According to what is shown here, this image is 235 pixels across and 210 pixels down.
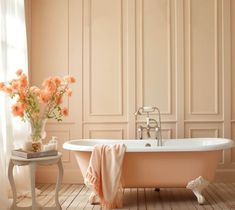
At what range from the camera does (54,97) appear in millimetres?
3426

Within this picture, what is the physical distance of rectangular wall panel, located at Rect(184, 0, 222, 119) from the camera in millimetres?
5113

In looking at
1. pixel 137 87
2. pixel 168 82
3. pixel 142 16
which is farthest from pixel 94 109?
pixel 142 16

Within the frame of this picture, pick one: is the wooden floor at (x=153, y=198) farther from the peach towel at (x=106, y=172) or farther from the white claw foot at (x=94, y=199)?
the peach towel at (x=106, y=172)

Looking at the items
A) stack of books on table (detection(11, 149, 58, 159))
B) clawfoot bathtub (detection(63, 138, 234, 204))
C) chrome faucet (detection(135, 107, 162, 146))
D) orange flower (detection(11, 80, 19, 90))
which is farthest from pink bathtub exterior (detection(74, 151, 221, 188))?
orange flower (detection(11, 80, 19, 90))

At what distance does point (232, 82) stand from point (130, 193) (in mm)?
1985

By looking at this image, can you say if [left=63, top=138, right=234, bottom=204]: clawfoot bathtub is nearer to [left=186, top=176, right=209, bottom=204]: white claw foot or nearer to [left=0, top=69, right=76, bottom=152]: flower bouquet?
[left=186, top=176, right=209, bottom=204]: white claw foot

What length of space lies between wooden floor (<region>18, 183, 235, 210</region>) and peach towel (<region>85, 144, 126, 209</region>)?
0.20m

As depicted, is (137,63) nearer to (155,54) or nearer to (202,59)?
(155,54)

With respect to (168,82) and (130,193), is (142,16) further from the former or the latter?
(130,193)

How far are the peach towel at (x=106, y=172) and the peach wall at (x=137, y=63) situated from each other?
4.21 feet

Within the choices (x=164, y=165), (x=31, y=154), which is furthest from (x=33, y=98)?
(x=164, y=165)

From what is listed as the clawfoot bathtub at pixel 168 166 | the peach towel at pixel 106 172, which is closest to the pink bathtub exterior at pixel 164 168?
the clawfoot bathtub at pixel 168 166

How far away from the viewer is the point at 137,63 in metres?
5.15

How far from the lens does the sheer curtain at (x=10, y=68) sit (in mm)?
3863
